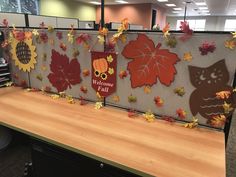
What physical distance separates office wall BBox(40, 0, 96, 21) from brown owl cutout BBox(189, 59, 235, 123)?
845cm

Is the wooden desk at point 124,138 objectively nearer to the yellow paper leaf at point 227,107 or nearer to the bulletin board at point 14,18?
the yellow paper leaf at point 227,107

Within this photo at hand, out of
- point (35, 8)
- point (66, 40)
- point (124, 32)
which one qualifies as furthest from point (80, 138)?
point (35, 8)

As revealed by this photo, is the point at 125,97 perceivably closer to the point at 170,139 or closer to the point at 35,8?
the point at 170,139

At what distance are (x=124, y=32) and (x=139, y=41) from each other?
121mm

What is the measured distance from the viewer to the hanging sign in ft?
4.72

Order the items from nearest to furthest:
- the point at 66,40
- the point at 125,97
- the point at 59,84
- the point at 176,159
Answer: the point at 176,159 < the point at 125,97 < the point at 66,40 < the point at 59,84

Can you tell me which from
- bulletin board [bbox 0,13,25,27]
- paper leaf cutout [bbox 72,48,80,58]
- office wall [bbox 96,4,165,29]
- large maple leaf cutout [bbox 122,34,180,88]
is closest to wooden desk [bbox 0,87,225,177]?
large maple leaf cutout [bbox 122,34,180,88]

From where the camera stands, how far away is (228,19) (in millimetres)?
14883

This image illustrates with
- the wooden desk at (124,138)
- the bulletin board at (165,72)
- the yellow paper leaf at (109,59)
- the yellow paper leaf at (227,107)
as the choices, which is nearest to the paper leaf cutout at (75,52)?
the bulletin board at (165,72)

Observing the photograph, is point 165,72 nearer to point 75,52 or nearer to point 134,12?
point 75,52

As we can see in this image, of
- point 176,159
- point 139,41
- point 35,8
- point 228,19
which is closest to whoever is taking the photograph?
point 176,159

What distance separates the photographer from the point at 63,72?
5.52ft

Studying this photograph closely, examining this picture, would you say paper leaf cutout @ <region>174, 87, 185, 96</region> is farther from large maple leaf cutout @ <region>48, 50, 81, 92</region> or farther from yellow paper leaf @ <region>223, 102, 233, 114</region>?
large maple leaf cutout @ <region>48, 50, 81, 92</region>

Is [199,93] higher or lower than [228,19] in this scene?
lower
